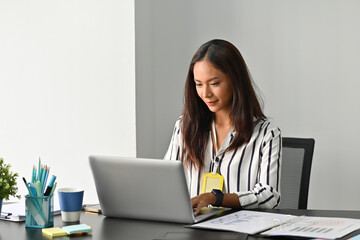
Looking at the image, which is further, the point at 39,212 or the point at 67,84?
the point at 67,84

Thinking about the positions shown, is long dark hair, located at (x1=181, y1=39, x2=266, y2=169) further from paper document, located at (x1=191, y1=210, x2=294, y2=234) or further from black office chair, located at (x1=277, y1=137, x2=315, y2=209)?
paper document, located at (x1=191, y1=210, x2=294, y2=234)

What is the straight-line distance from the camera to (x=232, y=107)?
2.37 metres

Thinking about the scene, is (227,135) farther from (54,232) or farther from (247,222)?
(54,232)

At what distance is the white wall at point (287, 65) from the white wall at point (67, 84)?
124 mm

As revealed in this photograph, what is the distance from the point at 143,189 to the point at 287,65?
1871 mm

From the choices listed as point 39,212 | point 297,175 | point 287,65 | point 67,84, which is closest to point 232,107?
point 297,175

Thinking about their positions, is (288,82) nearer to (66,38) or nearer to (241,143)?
(241,143)

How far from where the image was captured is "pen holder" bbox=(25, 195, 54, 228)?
1744 mm

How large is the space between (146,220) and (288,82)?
1.86 meters

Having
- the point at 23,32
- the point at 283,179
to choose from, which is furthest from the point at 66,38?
the point at 283,179

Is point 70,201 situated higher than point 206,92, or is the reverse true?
point 206,92

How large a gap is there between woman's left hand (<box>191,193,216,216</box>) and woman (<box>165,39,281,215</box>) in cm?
28

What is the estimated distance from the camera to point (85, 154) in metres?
3.40

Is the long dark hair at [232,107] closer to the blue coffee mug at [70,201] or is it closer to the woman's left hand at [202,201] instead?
the woman's left hand at [202,201]
